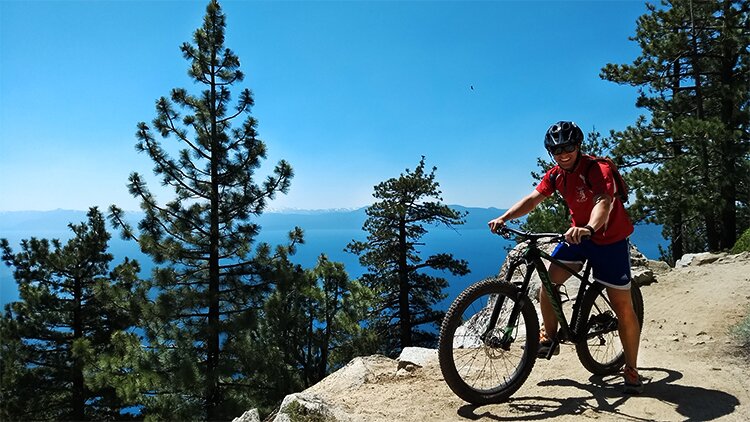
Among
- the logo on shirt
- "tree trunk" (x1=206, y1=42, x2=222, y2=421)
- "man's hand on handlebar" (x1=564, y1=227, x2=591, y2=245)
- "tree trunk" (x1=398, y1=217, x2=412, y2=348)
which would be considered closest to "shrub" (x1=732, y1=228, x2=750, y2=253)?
the logo on shirt

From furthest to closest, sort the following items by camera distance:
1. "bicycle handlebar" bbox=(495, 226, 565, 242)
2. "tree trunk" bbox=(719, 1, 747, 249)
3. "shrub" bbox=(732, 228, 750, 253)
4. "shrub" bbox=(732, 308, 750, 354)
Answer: "tree trunk" bbox=(719, 1, 747, 249), "shrub" bbox=(732, 228, 750, 253), "shrub" bbox=(732, 308, 750, 354), "bicycle handlebar" bbox=(495, 226, 565, 242)

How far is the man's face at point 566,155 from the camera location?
11.9 ft

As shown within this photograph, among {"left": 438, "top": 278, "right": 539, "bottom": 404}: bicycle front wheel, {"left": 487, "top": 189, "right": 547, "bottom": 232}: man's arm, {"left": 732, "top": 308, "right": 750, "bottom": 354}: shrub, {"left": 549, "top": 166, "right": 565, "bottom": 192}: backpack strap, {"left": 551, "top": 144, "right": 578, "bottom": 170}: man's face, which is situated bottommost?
{"left": 732, "top": 308, "right": 750, "bottom": 354}: shrub

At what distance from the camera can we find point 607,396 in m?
3.87

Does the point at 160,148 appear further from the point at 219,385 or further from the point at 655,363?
the point at 655,363

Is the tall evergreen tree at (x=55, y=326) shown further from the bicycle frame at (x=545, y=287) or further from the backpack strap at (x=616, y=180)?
the backpack strap at (x=616, y=180)

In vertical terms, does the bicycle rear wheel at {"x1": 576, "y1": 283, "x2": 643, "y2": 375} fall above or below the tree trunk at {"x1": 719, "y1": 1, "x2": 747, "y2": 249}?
below

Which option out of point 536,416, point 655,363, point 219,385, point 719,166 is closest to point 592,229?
point 536,416

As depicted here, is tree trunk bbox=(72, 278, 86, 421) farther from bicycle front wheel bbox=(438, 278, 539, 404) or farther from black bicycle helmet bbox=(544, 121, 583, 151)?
black bicycle helmet bbox=(544, 121, 583, 151)

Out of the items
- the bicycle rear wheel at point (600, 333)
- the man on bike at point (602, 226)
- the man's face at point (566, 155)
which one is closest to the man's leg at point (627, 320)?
the man on bike at point (602, 226)

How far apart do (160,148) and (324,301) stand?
7122 mm

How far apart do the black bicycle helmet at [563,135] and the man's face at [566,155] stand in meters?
0.04

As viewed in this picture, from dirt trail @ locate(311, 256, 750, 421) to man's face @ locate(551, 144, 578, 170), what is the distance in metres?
1.90

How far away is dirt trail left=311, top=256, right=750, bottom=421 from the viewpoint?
3555 millimetres
